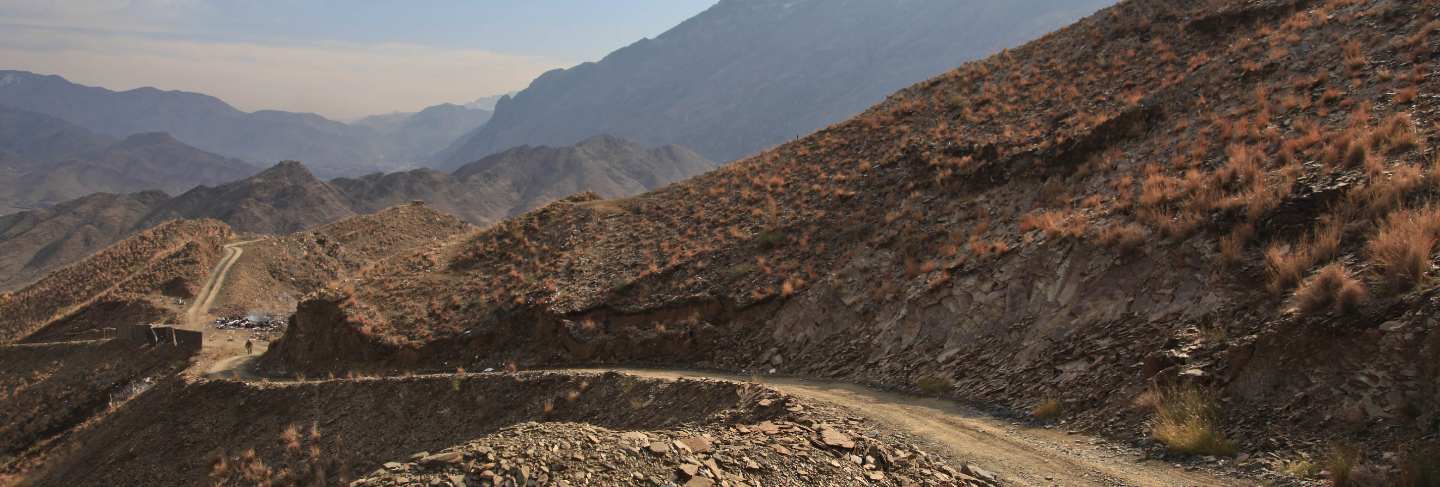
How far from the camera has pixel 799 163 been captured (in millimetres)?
26219

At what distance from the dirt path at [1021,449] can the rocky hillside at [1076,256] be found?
0.44 meters

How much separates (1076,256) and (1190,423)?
16.7 feet

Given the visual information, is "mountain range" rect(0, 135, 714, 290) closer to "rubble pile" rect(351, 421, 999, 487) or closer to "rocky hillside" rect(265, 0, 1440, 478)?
"rocky hillside" rect(265, 0, 1440, 478)

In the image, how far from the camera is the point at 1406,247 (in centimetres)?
Result: 759

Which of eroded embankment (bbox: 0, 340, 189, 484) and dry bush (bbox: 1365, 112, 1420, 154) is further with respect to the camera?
eroded embankment (bbox: 0, 340, 189, 484)

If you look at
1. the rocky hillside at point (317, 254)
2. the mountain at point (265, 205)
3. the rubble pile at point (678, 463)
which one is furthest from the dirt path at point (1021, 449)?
the mountain at point (265, 205)

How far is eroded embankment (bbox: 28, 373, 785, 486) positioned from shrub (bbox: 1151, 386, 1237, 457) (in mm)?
4441

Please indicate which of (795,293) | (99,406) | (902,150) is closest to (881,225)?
(795,293)

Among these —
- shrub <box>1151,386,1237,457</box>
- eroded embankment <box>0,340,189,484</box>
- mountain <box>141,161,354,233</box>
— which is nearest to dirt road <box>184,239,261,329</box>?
eroded embankment <box>0,340,189,484</box>

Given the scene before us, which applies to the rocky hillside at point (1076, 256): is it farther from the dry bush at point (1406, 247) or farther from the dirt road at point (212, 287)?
the dirt road at point (212, 287)

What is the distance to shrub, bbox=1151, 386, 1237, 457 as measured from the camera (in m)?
7.25

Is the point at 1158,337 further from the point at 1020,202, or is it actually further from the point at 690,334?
the point at 690,334

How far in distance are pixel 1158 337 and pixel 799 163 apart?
17.6 metres

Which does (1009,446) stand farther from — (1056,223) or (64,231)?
(64,231)
